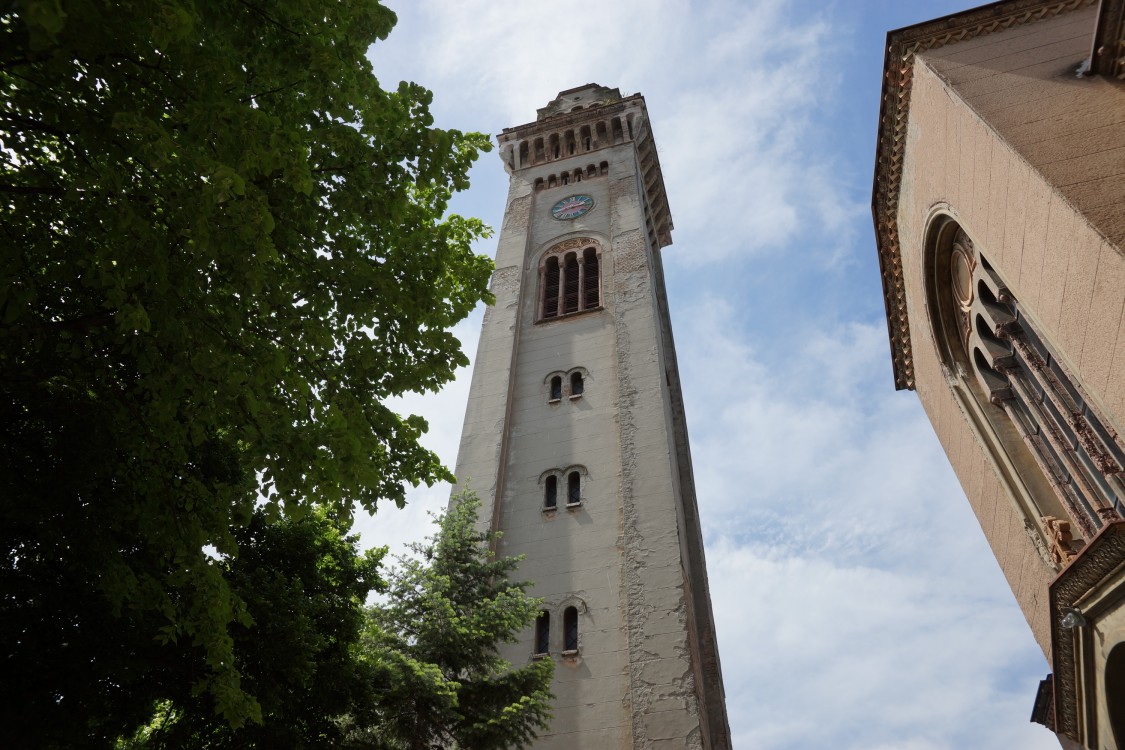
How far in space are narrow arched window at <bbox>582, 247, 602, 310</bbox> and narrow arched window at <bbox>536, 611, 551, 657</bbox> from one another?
12138mm

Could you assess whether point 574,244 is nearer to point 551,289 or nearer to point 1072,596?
point 551,289

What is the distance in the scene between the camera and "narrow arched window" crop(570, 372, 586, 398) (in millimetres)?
23547

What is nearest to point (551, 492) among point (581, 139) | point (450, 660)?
point (450, 660)

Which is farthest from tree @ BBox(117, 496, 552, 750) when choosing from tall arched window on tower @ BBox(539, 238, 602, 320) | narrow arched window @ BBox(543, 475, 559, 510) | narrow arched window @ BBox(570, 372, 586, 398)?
tall arched window on tower @ BBox(539, 238, 602, 320)

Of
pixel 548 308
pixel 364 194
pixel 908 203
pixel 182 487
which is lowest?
pixel 182 487

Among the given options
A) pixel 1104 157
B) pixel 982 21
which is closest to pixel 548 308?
pixel 982 21

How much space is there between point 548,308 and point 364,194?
819 inches

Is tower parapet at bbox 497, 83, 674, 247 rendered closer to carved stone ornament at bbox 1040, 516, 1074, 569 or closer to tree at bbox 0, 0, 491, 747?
carved stone ornament at bbox 1040, 516, 1074, 569

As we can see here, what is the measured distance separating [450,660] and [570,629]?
666 cm

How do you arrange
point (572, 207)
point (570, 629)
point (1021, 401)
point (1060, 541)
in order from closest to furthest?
point (1060, 541) → point (1021, 401) → point (570, 629) → point (572, 207)

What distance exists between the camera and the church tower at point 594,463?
52.4ft

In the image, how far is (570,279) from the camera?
29047mm

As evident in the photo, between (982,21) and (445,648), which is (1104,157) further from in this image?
(445,648)

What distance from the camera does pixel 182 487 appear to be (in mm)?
6594
